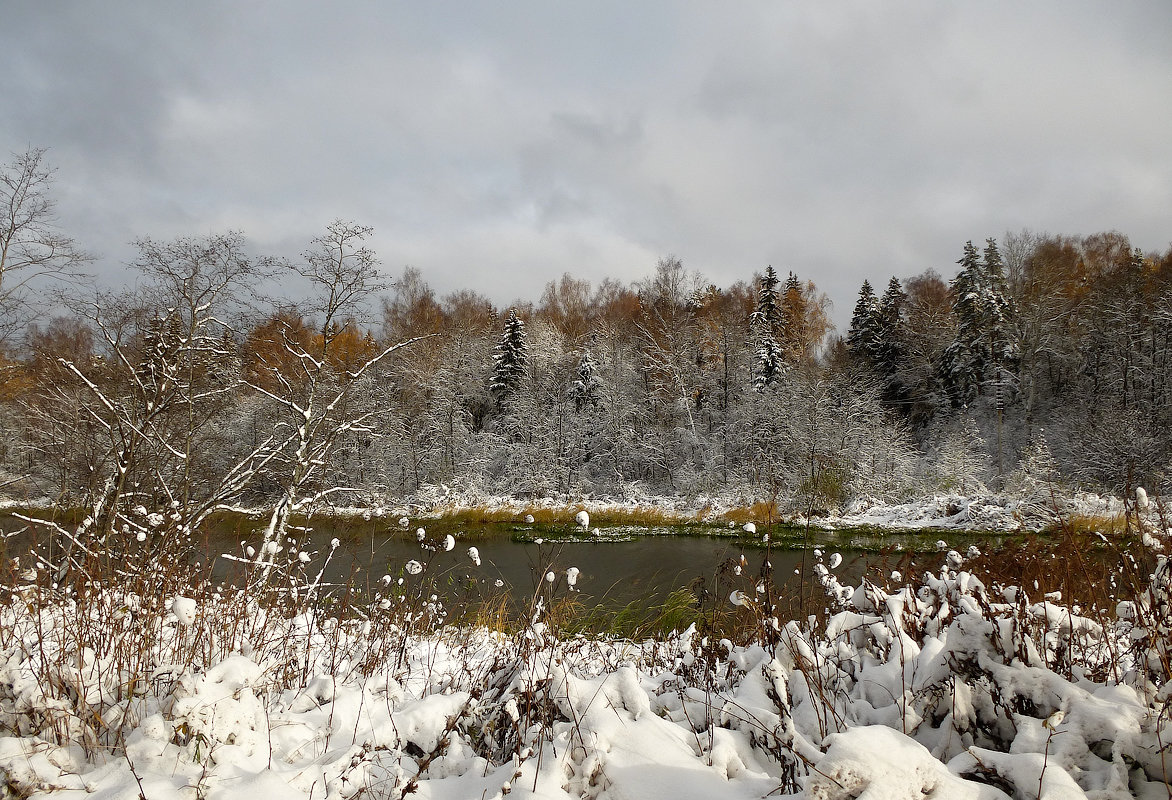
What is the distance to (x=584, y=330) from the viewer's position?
34.0m

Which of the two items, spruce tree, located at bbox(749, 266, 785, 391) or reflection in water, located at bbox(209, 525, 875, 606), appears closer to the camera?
reflection in water, located at bbox(209, 525, 875, 606)

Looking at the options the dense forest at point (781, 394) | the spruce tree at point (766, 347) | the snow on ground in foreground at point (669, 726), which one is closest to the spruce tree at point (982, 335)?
the dense forest at point (781, 394)

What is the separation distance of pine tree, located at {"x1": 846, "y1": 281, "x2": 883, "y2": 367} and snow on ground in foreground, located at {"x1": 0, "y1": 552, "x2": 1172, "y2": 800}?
2948cm

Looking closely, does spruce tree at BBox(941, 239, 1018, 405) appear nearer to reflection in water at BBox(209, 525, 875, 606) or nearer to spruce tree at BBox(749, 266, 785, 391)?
spruce tree at BBox(749, 266, 785, 391)

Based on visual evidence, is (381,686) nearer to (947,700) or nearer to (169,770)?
(169,770)

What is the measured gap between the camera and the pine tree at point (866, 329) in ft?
96.3

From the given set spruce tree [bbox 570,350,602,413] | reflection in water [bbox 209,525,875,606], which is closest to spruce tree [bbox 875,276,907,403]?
spruce tree [bbox 570,350,602,413]

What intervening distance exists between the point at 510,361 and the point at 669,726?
28308 mm

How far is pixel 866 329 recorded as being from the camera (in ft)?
97.3

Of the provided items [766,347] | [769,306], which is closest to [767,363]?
[766,347]

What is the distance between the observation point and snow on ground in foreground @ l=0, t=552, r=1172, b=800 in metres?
1.57

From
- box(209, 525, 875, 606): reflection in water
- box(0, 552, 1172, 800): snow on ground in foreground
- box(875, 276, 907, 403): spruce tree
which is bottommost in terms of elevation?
box(209, 525, 875, 606): reflection in water

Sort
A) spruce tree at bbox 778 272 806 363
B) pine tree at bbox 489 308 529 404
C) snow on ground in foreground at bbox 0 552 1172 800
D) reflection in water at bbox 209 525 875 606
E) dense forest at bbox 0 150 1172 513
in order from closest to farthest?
1. snow on ground in foreground at bbox 0 552 1172 800
2. reflection in water at bbox 209 525 875 606
3. dense forest at bbox 0 150 1172 513
4. spruce tree at bbox 778 272 806 363
5. pine tree at bbox 489 308 529 404

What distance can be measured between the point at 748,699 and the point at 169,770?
7.28 ft
